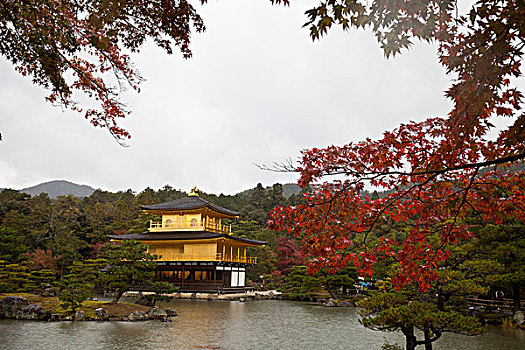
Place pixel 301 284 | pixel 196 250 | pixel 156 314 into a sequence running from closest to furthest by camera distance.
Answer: pixel 156 314 < pixel 301 284 < pixel 196 250

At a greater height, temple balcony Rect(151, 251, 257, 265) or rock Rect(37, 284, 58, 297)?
temple balcony Rect(151, 251, 257, 265)

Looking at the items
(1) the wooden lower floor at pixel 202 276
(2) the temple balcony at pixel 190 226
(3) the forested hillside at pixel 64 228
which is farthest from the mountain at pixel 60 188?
(1) the wooden lower floor at pixel 202 276

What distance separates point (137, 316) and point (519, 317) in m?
11.4

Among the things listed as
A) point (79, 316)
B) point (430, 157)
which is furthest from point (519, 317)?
point (79, 316)

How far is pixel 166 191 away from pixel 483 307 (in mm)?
50774

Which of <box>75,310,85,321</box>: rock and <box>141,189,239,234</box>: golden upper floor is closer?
<box>75,310,85,321</box>: rock

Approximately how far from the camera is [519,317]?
10.7 meters

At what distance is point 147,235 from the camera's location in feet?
77.9

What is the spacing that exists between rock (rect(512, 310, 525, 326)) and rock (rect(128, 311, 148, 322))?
11040 millimetres

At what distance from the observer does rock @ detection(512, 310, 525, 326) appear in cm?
1056

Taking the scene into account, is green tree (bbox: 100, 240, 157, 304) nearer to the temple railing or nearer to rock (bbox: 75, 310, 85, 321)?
rock (bbox: 75, 310, 85, 321)

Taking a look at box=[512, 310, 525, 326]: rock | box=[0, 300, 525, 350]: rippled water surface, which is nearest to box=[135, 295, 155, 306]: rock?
box=[0, 300, 525, 350]: rippled water surface

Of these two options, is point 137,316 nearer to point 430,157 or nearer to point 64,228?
point 430,157

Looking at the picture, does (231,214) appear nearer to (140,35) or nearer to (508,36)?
(140,35)
